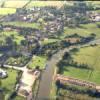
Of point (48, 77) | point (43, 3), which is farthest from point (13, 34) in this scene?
point (43, 3)

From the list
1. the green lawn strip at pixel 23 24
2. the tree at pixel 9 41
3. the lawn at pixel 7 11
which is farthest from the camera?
the lawn at pixel 7 11

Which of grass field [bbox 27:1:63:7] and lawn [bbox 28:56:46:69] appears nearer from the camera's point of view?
lawn [bbox 28:56:46:69]

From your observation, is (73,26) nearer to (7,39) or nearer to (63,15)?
(63,15)

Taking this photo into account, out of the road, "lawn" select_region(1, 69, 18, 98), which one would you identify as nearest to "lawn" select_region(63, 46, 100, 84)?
the road

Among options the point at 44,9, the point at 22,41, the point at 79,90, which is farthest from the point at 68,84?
the point at 44,9

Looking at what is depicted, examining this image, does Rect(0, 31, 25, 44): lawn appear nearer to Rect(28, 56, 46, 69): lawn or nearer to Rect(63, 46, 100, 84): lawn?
Rect(28, 56, 46, 69): lawn

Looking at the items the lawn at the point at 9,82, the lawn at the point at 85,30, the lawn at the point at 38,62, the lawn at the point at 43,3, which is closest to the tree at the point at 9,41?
the lawn at the point at 38,62

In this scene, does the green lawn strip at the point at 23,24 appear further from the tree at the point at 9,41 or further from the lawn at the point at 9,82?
the lawn at the point at 9,82
